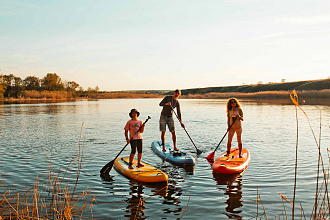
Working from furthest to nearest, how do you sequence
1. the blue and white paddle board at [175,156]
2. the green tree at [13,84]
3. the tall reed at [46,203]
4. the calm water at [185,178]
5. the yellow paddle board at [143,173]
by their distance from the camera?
the green tree at [13,84]
the blue and white paddle board at [175,156]
the yellow paddle board at [143,173]
the calm water at [185,178]
the tall reed at [46,203]

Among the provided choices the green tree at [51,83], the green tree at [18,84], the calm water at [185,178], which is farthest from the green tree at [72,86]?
the calm water at [185,178]

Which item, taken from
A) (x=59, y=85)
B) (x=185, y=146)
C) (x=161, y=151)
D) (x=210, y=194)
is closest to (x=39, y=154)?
(x=161, y=151)

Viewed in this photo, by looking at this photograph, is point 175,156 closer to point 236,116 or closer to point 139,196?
point 236,116

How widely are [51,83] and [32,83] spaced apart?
5412 mm

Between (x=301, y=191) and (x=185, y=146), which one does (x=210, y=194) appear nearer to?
(x=301, y=191)

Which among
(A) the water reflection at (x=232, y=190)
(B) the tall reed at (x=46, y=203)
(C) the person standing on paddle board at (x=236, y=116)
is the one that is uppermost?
(C) the person standing on paddle board at (x=236, y=116)

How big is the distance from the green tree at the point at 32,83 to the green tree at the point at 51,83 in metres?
1.36

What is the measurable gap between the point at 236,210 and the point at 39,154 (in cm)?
774

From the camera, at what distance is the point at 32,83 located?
274 feet

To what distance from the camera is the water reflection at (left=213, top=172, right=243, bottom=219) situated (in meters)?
5.38

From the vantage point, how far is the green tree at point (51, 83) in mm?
83875

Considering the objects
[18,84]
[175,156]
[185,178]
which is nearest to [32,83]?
[18,84]

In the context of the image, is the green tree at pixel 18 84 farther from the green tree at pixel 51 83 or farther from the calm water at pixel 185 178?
the calm water at pixel 185 178

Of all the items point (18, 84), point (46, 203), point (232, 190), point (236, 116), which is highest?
point (18, 84)
